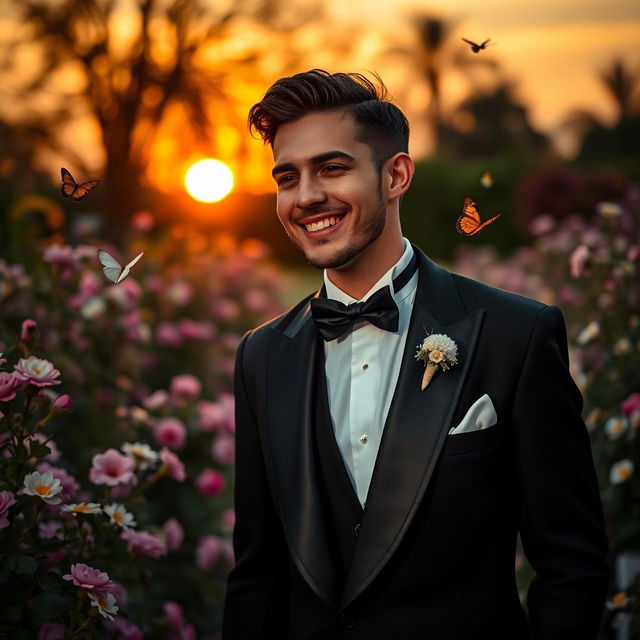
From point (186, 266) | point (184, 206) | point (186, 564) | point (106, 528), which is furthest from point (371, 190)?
point (184, 206)

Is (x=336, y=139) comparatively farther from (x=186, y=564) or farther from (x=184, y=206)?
(x=184, y=206)

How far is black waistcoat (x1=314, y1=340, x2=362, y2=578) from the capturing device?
1852mm

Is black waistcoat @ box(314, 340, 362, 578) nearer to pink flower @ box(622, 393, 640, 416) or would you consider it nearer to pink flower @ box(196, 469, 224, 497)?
pink flower @ box(622, 393, 640, 416)

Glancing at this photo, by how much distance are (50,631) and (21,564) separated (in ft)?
0.83

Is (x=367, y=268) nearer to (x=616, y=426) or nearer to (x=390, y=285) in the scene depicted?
(x=390, y=285)

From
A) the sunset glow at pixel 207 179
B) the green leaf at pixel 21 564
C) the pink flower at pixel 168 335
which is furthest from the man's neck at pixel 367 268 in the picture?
the sunset glow at pixel 207 179

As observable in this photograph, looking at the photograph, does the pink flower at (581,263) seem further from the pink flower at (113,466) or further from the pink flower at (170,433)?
the pink flower at (113,466)

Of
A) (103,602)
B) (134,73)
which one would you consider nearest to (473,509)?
(103,602)

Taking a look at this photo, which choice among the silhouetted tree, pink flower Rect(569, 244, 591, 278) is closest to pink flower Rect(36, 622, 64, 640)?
pink flower Rect(569, 244, 591, 278)

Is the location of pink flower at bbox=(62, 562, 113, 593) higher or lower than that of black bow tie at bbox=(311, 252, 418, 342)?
lower

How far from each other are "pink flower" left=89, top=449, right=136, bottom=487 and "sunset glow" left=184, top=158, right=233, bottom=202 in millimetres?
6089

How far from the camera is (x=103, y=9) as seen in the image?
568 inches

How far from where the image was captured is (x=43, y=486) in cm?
197

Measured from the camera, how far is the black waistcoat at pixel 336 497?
6.07 ft
